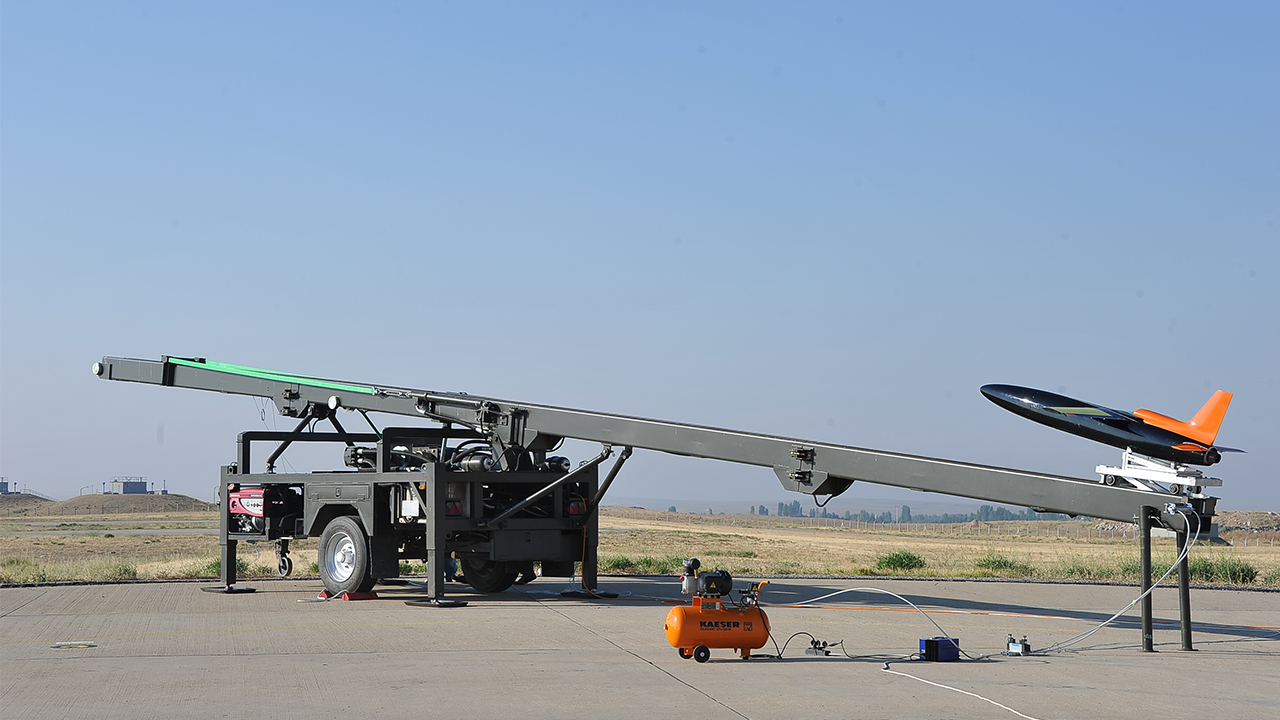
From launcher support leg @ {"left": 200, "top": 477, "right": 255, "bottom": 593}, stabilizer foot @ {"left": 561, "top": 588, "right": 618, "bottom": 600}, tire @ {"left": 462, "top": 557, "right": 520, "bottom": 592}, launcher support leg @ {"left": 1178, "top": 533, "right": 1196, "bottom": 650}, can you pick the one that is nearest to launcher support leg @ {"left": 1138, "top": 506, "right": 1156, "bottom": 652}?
launcher support leg @ {"left": 1178, "top": 533, "right": 1196, "bottom": 650}

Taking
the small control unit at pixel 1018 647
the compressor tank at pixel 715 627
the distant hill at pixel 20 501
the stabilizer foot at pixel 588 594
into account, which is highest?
the compressor tank at pixel 715 627

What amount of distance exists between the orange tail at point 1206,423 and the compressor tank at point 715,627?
5.20 metres

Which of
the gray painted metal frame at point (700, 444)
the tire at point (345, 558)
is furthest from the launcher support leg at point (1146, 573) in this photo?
the tire at point (345, 558)

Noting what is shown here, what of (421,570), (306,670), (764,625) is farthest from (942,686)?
(421,570)

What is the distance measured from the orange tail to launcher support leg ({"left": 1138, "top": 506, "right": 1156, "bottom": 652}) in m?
1.41

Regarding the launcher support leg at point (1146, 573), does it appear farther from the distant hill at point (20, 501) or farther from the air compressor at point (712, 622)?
the distant hill at point (20, 501)

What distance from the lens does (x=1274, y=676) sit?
11234mm

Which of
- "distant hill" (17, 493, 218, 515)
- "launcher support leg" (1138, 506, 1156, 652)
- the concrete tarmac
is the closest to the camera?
the concrete tarmac

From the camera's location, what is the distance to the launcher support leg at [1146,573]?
40.2 feet

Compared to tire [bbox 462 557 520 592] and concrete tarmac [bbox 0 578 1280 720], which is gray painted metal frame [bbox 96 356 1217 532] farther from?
tire [bbox 462 557 520 592]

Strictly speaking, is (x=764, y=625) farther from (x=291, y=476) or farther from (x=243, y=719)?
(x=291, y=476)

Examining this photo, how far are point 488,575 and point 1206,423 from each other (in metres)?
10.4

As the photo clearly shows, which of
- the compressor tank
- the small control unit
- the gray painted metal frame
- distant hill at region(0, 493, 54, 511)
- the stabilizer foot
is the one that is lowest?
distant hill at region(0, 493, 54, 511)

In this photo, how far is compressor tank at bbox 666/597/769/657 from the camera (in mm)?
11562
